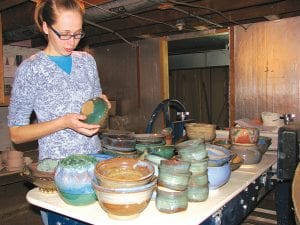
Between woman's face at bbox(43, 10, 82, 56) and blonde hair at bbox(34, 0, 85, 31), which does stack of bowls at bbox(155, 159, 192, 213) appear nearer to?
woman's face at bbox(43, 10, 82, 56)

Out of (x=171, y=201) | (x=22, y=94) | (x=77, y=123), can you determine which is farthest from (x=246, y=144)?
(x=22, y=94)

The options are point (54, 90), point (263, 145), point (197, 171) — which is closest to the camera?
point (197, 171)

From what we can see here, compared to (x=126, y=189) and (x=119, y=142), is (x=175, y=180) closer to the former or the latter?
(x=126, y=189)

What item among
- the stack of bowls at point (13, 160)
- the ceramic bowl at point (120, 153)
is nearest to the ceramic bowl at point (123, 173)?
the ceramic bowl at point (120, 153)

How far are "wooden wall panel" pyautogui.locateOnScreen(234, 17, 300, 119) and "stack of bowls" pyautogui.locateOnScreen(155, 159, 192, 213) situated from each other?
10.4 feet

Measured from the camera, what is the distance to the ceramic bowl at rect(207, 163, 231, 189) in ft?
5.20

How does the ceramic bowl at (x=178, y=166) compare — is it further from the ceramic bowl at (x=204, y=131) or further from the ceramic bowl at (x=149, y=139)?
the ceramic bowl at (x=204, y=131)

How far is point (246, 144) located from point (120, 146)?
36.1 inches

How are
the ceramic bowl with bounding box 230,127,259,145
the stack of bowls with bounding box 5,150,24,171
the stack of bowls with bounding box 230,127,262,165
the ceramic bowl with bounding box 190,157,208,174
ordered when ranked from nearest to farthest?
the ceramic bowl with bounding box 190,157,208,174
the stack of bowls with bounding box 230,127,262,165
the ceramic bowl with bounding box 230,127,259,145
the stack of bowls with bounding box 5,150,24,171

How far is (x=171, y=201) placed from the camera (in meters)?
1.33

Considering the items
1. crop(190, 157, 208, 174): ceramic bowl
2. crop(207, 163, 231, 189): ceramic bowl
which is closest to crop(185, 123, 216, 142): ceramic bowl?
crop(207, 163, 231, 189): ceramic bowl

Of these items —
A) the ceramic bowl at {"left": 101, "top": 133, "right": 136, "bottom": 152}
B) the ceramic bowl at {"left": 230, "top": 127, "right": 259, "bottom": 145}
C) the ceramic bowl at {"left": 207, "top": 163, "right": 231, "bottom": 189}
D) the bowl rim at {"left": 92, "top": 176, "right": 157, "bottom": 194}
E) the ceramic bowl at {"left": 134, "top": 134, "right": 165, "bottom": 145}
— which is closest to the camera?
the bowl rim at {"left": 92, "top": 176, "right": 157, "bottom": 194}

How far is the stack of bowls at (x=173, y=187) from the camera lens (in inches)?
52.3

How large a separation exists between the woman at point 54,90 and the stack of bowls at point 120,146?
0.30 ft
